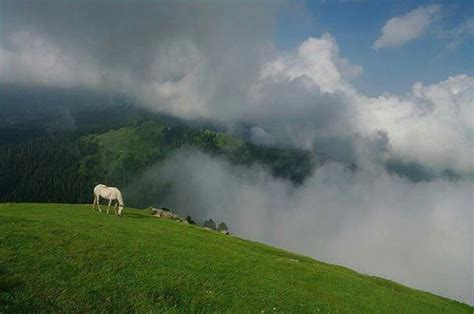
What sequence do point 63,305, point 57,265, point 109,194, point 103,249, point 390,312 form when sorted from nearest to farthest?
point 63,305
point 57,265
point 103,249
point 390,312
point 109,194

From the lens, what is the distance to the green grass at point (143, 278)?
18031 mm

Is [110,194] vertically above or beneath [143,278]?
above

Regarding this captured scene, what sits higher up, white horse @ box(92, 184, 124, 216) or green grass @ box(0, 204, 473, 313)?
white horse @ box(92, 184, 124, 216)

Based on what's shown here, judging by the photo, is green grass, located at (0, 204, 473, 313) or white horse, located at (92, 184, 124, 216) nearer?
green grass, located at (0, 204, 473, 313)

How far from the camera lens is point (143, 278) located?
2220 centimetres

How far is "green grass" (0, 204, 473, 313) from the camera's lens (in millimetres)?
18031

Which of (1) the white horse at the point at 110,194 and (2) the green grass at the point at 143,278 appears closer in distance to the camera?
(2) the green grass at the point at 143,278

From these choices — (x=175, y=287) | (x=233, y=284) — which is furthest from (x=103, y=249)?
(x=233, y=284)

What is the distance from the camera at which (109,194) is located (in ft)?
167

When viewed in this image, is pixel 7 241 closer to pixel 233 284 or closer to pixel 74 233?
pixel 74 233

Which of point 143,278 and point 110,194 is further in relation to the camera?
point 110,194

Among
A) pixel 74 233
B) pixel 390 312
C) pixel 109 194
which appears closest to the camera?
pixel 74 233

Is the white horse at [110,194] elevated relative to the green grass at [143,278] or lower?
elevated

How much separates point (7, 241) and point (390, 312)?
29.0m
